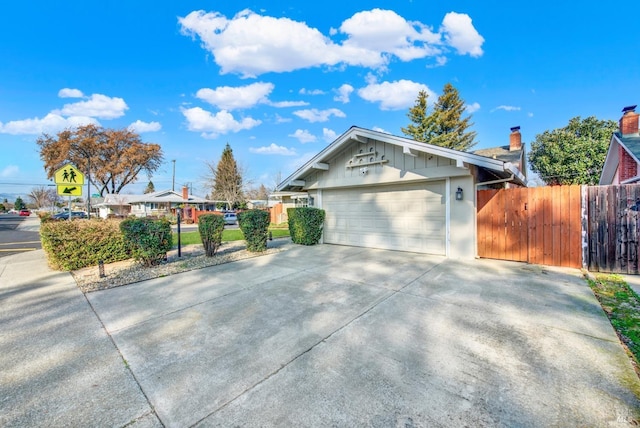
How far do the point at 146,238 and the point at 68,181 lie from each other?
3.14 m

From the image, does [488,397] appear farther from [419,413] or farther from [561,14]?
[561,14]

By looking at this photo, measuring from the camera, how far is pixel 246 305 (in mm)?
4211

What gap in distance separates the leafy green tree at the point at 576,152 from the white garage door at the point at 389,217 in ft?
64.5

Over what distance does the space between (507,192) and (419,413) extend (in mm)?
6568

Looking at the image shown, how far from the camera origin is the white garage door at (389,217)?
25.6 feet

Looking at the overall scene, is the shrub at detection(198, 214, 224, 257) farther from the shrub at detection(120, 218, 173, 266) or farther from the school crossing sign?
the school crossing sign

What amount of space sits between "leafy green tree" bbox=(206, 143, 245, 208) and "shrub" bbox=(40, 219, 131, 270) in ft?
91.6

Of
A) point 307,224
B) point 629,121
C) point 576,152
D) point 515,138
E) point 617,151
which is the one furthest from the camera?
point 576,152

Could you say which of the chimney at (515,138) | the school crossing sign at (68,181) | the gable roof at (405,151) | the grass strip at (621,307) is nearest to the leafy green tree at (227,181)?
the gable roof at (405,151)

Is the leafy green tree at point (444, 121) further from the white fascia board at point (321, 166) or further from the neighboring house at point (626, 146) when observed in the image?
the white fascia board at point (321, 166)

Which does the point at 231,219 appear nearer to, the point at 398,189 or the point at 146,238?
the point at 146,238

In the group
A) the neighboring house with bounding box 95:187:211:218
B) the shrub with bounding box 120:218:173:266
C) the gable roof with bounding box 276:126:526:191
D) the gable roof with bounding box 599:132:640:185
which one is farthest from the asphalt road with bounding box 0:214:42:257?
the gable roof with bounding box 599:132:640:185

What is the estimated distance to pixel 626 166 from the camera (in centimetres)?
1109

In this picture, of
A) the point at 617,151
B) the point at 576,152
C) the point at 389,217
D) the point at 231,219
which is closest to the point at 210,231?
the point at 389,217
